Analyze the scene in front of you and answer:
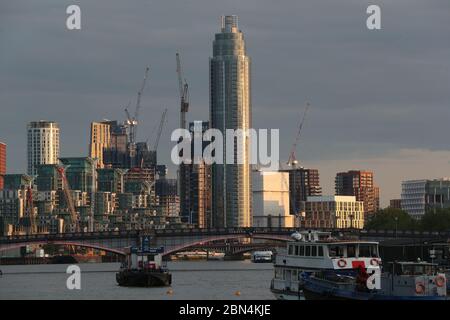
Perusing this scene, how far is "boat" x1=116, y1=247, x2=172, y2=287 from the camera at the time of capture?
13912 cm

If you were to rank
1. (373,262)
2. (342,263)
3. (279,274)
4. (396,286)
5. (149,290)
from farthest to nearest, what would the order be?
(149,290) → (279,274) → (373,262) → (342,263) → (396,286)

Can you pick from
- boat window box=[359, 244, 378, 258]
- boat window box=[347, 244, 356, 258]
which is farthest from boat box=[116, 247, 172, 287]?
boat window box=[359, 244, 378, 258]

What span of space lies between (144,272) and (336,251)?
140 ft

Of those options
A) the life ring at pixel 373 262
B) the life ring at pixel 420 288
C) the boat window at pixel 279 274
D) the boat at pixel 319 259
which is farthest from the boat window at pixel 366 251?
the life ring at pixel 420 288

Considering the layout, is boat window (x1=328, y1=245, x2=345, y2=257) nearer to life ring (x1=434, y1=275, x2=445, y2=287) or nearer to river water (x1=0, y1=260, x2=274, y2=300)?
life ring (x1=434, y1=275, x2=445, y2=287)

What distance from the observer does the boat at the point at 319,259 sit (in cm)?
9912

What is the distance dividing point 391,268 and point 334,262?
682cm

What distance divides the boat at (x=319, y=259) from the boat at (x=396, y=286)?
3.94 meters

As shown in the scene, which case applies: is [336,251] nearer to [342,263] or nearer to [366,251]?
[342,263]

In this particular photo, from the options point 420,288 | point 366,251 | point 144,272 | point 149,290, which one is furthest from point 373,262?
point 144,272

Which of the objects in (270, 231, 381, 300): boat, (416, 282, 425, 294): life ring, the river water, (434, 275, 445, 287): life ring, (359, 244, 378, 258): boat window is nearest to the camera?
(416, 282, 425, 294): life ring

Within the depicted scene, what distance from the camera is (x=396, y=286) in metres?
90.1

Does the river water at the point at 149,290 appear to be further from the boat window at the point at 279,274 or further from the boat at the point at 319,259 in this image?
the boat at the point at 319,259

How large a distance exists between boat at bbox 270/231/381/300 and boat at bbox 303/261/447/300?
394cm
